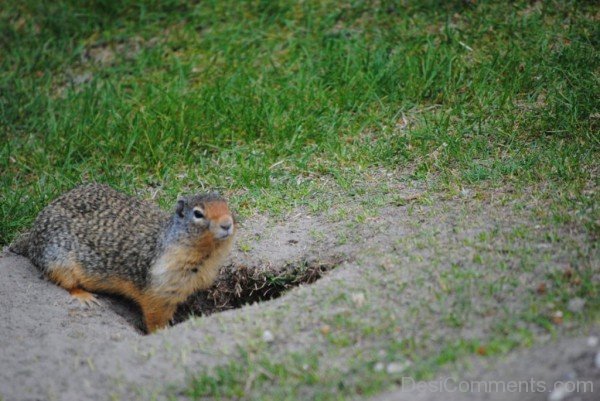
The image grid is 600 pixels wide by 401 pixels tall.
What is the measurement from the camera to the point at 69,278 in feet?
18.2

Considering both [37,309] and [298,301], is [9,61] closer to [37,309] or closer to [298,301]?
[37,309]

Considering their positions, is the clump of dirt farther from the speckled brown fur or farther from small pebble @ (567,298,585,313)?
small pebble @ (567,298,585,313)

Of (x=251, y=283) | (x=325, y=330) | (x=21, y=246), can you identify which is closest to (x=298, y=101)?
(x=251, y=283)

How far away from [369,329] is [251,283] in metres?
1.49

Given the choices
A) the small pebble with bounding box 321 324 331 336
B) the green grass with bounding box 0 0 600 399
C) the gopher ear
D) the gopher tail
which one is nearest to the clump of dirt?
the green grass with bounding box 0 0 600 399

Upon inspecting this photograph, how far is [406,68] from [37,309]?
3849 mm

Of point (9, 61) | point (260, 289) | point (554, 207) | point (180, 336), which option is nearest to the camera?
point (180, 336)

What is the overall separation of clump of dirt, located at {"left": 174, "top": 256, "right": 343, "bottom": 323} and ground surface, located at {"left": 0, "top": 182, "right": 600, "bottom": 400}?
0.19ft

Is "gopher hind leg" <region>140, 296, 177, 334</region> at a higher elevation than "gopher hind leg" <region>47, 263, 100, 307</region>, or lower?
lower

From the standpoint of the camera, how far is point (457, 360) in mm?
3795

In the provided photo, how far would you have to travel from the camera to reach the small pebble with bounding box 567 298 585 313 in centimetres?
397

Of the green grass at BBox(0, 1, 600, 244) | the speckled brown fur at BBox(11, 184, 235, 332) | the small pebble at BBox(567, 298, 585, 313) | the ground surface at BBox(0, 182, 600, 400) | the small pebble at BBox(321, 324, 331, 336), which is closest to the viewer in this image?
the ground surface at BBox(0, 182, 600, 400)

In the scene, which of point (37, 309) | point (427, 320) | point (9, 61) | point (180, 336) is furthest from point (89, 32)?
point (427, 320)

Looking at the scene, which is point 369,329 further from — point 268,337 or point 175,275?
point 175,275
